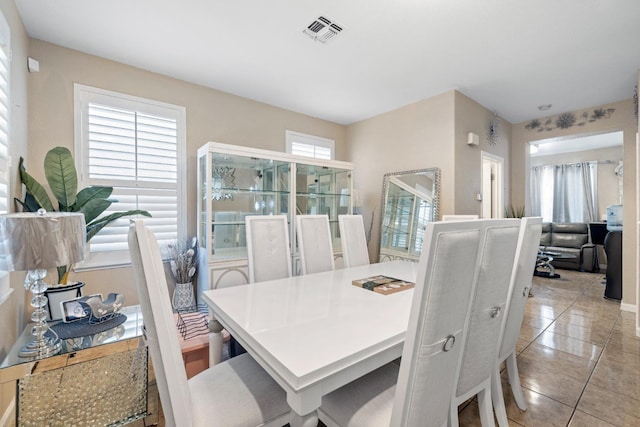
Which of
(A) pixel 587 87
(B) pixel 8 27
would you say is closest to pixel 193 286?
(B) pixel 8 27

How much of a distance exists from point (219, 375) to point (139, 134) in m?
2.67

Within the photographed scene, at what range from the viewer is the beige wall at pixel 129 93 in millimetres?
2465

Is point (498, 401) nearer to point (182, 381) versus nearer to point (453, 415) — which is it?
point (453, 415)

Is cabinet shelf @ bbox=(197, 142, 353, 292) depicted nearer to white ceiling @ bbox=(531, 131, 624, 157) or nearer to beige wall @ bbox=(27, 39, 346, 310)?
beige wall @ bbox=(27, 39, 346, 310)

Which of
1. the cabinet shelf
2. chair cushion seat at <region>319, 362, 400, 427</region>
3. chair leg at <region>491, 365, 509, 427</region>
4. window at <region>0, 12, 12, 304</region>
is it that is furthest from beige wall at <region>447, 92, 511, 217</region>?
window at <region>0, 12, 12, 304</region>

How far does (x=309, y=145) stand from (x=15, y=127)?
3.18 metres

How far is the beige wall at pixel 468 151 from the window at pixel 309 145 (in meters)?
1.97

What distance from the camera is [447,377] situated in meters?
1.02

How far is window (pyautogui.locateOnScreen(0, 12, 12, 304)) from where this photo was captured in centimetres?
171

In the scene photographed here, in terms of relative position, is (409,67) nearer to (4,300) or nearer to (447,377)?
(447,377)

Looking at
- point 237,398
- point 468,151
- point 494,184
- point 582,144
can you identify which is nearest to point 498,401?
point 237,398

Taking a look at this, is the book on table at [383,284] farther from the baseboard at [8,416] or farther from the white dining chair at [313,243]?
the baseboard at [8,416]

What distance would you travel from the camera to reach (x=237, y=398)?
1.15 m

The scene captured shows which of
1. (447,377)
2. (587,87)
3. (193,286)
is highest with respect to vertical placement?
(587,87)
